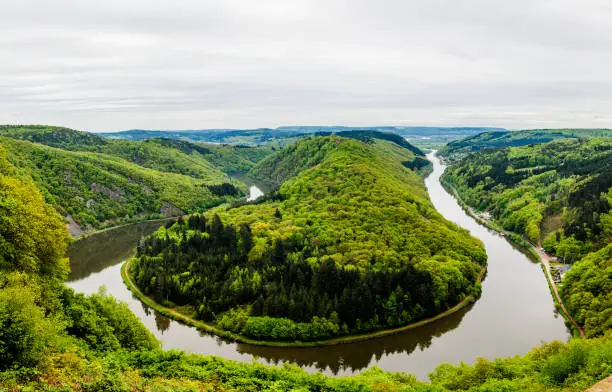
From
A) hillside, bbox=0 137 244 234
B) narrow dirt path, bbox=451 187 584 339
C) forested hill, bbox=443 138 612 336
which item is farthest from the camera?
hillside, bbox=0 137 244 234

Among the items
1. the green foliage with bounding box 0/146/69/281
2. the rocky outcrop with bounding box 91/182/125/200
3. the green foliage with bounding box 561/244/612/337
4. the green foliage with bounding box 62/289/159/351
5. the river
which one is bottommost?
the river

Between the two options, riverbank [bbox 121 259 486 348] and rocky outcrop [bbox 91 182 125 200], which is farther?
rocky outcrop [bbox 91 182 125 200]

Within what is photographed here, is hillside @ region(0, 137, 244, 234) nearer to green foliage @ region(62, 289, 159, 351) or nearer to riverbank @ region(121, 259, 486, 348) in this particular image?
riverbank @ region(121, 259, 486, 348)

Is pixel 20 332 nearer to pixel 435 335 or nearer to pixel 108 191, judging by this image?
pixel 435 335

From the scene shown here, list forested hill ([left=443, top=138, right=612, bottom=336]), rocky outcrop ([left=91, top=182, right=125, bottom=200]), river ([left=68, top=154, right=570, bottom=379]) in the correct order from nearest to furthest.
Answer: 1. river ([left=68, top=154, right=570, bottom=379])
2. forested hill ([left=443, top=138, right=612, bottom=336])
3. rocky outcrop ([left=91, top=182, right=125, bottom=200])

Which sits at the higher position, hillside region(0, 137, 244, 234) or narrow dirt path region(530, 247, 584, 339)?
hillside region(0, 137, 244, 234)

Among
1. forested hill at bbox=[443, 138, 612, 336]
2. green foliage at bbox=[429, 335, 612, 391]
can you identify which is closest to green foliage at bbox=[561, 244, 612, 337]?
forested hill at bbox=[443, 138, 612, 336]
